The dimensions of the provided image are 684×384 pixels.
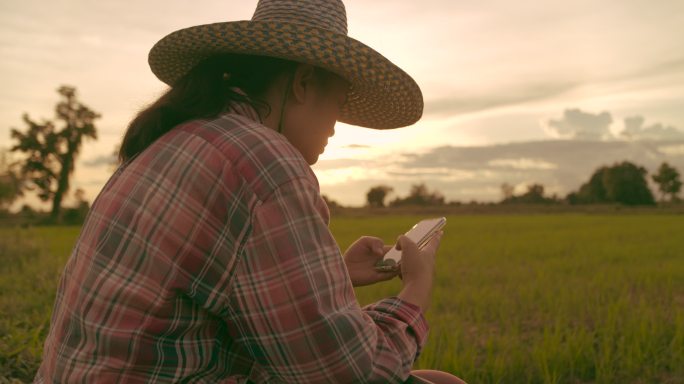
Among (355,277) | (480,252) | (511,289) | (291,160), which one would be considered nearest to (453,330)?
(511,289)

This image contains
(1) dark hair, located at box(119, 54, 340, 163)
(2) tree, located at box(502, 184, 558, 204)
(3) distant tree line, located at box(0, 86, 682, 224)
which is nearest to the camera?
(1) dark hair, located at box(119, 54, 340, 163)

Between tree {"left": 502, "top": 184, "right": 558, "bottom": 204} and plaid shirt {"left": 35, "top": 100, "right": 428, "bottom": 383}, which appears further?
tree {"left": 502, "top": 184, "right": 558, "bottom": 204}

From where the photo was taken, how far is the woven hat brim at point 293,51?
1.29 meters

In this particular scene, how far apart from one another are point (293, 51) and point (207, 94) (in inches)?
8.1

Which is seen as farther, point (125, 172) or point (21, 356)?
point (21, 356)

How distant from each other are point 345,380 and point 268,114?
1.89 ft

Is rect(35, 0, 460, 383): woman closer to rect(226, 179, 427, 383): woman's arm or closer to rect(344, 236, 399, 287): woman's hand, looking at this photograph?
rect(226, 179, 427, 383): woman's arm

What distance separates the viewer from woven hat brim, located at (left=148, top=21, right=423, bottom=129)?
129cm

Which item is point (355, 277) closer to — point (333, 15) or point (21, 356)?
point (333, 15)

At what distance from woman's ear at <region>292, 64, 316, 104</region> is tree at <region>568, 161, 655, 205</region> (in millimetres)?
61445

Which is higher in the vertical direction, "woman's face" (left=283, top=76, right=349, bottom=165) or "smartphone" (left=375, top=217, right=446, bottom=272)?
"woman's face" (left=283, top=76, right=349, bottom=165)

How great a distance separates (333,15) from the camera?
1534mm

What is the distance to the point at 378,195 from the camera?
43688 millimetres

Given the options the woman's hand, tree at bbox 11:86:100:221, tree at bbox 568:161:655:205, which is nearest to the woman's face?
the woman's hand
